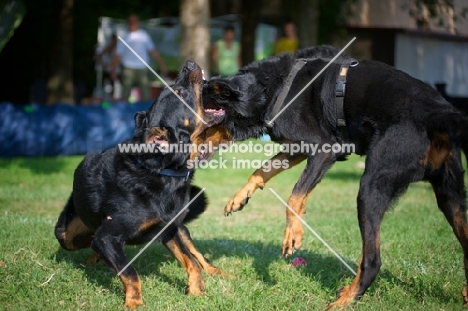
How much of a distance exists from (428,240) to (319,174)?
2079mm

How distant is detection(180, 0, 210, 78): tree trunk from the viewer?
1360 centimetres

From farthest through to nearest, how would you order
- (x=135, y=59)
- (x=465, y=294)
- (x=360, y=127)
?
(x=135, y=59), (x=360, y=127), (x=465, y=294)

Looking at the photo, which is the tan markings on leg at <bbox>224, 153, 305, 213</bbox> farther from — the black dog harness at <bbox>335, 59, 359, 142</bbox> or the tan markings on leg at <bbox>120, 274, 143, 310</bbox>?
the tan markings on leg at <bbox>120, 274, 143, 310</bbox>

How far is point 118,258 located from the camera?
4.71 metres

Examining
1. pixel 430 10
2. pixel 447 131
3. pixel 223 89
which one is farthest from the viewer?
pixel 430 10

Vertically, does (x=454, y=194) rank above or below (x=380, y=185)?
below

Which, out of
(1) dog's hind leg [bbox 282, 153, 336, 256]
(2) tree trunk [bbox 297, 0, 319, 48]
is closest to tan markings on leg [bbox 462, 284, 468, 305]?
(1) dog's hind leg [bbox 282, 153, 336, 256]

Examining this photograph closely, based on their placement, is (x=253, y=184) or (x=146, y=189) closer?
(x=146, y=189)

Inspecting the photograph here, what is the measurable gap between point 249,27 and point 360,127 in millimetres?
15370

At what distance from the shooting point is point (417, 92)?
4605mm

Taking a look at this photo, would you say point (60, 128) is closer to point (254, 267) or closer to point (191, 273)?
point (254, 267)

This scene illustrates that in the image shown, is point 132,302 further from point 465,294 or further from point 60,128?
point 60,128

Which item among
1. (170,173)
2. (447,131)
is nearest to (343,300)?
(447,131)

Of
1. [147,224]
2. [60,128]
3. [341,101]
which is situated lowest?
[60,128]
